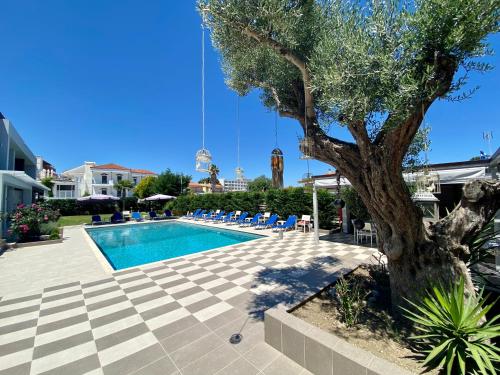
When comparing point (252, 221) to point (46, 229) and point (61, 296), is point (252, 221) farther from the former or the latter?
point (46, 229)

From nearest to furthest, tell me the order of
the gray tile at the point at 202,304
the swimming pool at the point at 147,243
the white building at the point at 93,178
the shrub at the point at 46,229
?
1. the gray tile at the point at 202,304
2. the swimming pool at the point at 147,243
3. the shrub at the point at 46,229
4. the white building at the point at 93,178

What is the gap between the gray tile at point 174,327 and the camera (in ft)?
11.5

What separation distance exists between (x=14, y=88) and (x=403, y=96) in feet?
71.3

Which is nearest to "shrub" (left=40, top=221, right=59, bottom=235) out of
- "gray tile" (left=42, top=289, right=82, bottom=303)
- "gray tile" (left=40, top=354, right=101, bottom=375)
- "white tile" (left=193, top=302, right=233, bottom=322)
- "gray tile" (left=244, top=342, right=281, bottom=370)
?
"gray tile" (left=42, top=289, right=82, bottom=303)

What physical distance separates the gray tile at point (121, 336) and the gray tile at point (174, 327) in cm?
27

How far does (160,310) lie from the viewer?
4.30 m

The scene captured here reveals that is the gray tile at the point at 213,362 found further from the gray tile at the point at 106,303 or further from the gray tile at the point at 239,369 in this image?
the gray tile at the point at 106,303

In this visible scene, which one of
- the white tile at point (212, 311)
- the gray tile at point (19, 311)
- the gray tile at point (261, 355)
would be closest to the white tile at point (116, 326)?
the white tile at point (212, 311)

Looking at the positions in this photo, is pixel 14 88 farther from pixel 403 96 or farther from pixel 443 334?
pixel 443 334

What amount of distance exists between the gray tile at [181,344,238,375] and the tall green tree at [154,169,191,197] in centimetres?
3492

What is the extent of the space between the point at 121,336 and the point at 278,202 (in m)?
13.3

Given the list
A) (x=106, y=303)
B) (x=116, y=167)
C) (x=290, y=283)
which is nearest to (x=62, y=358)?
(x=106, y=303)

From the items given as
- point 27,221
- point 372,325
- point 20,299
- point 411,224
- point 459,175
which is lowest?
point 20,299

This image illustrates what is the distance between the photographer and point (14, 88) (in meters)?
13.9
